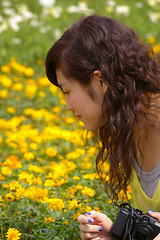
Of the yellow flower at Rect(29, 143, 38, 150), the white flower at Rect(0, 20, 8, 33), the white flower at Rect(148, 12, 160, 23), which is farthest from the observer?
the white flower at Rect(148, 12, 160, 23)

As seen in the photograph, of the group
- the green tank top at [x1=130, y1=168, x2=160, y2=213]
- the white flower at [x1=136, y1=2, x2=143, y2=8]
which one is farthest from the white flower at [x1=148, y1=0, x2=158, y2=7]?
the green tank top at [x1=130, y1=168, x2=160, y2=213]

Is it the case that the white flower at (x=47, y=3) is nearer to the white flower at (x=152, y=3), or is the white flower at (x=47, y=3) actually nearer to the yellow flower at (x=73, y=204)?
the white flower at (x=152, y=3)

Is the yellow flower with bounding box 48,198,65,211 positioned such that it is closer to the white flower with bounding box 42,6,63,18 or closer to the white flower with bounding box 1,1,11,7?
the white flower with bounding box 42,6,63,18

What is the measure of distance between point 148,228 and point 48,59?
0.73 m

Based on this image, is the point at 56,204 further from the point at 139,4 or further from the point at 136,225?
the point at 139,4

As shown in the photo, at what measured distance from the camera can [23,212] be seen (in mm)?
1981

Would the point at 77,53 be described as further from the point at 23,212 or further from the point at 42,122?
the point at 42,122

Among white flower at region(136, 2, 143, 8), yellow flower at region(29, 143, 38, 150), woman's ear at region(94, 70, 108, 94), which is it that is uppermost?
woman's ear at region(94, 70, 108, 94)

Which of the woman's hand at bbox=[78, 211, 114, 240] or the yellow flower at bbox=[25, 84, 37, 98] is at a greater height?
the woman's hand at bbox=[78, 211, 114, 240]

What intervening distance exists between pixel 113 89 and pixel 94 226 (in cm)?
52

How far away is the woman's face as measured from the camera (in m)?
1.71

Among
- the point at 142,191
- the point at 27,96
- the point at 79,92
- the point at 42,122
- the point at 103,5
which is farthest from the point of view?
the point at 103,5

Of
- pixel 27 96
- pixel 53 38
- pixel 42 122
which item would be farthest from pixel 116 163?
pixel 53 38

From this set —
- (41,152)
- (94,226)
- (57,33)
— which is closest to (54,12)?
(57,33)
